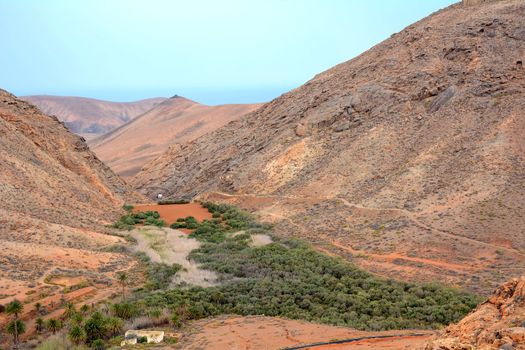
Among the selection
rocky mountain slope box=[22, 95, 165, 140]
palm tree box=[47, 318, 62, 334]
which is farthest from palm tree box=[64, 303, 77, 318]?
rocky mountain slope box=[22, 95, 165, 140]

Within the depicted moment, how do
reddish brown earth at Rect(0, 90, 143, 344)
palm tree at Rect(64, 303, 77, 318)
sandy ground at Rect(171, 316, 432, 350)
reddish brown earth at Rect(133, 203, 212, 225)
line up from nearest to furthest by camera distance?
sandy ground at Rect(171, 316, 432, 350) < palm tree at Rect(64, 303, 77, 318) < reddish brown earth at Rect(0, 90, 143, 344) < reddish brown earth at Rect(133, 203, 212, 225)

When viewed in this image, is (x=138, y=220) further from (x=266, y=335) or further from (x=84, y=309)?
(x=266, y=335)

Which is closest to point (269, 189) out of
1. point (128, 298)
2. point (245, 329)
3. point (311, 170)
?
point (311, 170)

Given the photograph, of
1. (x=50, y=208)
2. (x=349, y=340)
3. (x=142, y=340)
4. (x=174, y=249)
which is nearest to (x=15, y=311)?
(x=142, y=340)

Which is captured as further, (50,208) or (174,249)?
(50,208)

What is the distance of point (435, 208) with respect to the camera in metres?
24.9

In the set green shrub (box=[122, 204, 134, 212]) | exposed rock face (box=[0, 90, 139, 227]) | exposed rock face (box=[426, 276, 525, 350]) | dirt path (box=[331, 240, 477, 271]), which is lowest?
dirt path (box=[331, 240, 477, 271])

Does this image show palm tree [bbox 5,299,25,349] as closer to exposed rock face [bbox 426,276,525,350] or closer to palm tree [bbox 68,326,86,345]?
Answer: palm tree [bbox 68,326,86,345]

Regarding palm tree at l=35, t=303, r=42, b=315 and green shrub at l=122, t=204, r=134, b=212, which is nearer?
palm tree at l=35, t=303, r=42, b=315

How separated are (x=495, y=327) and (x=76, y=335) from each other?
9.40 m

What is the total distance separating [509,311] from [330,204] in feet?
66.9

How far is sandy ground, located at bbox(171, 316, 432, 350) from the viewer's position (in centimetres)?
1198

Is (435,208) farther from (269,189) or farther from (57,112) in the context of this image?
(57,112)

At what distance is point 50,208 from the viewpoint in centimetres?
2570
